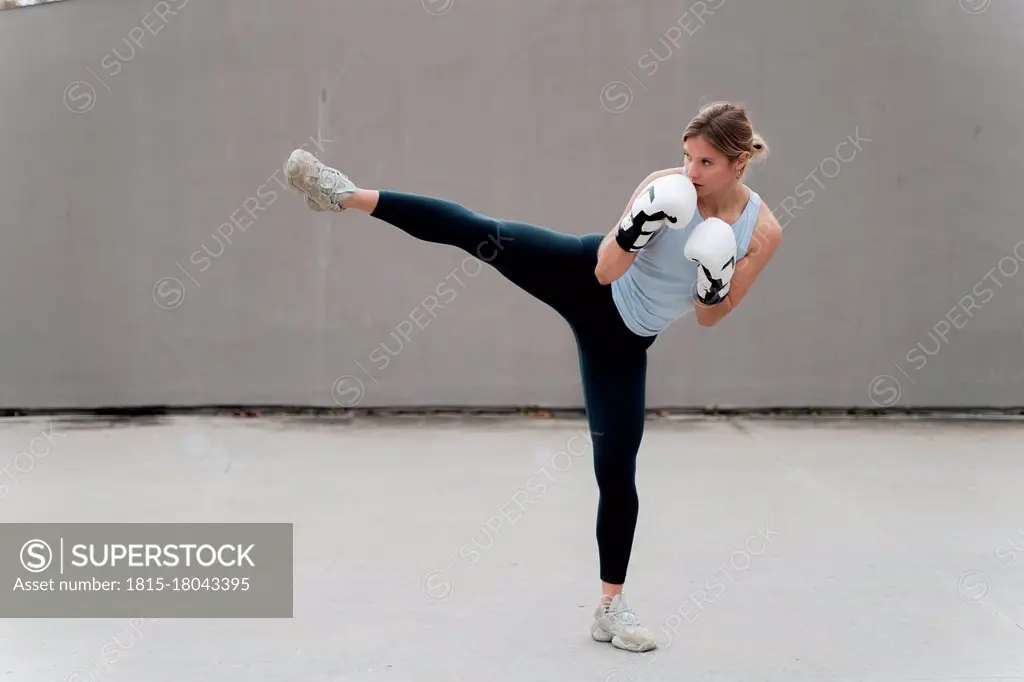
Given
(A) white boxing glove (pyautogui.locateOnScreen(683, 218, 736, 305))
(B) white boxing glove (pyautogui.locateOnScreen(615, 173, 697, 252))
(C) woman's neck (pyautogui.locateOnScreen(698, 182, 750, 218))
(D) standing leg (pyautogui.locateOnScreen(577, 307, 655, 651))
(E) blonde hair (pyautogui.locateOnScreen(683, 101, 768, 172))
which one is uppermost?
(E) blonde hair (pyautogui.locateOnScreen(683, 101, 768, 172))

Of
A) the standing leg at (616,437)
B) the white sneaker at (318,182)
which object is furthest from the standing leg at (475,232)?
the standing leg at (616,437)

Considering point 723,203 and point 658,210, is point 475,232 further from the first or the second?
point 723,203

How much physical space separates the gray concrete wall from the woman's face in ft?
8.65

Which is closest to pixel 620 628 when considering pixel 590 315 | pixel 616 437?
pixel 616 437

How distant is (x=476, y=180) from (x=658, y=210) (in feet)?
9.37

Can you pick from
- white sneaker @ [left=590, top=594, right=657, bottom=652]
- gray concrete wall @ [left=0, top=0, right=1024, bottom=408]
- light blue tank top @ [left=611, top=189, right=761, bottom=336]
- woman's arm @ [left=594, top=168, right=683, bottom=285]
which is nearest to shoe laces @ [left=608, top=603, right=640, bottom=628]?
white sneaker @ [left=590, top=594, right=657, bottom=652]

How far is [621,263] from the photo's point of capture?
1753 mm

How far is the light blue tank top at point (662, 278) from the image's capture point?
184 centimetres

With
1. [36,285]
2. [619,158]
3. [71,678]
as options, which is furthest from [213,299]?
[71,678]

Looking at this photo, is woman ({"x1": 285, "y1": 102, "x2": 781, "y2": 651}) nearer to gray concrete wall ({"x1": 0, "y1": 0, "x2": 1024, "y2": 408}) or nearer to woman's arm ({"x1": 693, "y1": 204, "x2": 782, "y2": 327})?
woman's arm ({"x1": 693, "y1": 204, "x2": 782, "y2": 327})

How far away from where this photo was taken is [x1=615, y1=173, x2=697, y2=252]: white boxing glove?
1657 mm

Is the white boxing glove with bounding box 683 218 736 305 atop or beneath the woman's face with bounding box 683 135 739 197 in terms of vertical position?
beneath

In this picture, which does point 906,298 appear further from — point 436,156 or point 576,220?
point 436,156

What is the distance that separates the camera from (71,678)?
177 cm
